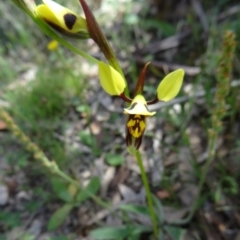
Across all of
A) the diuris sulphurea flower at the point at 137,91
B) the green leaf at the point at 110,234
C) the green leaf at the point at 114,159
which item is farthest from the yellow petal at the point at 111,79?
the green leaf at the point at 114,159

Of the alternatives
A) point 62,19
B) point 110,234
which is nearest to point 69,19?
point 62,19

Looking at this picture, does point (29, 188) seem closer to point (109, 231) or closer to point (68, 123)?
point (68, 123)

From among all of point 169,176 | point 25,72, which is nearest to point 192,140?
point 169,176

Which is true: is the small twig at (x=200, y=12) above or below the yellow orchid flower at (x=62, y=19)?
above

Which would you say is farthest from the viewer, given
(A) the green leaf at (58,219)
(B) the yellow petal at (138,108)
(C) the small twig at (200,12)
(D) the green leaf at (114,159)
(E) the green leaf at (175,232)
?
(C) the small twig at (200,12)

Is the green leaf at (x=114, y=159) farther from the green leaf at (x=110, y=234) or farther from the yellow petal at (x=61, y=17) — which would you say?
the yellow petal at (x=61, y=17)

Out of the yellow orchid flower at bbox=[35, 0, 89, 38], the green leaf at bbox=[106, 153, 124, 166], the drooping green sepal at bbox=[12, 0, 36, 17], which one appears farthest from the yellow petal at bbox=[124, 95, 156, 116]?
the green leaf at bbox=[106, 153, 124, 166]

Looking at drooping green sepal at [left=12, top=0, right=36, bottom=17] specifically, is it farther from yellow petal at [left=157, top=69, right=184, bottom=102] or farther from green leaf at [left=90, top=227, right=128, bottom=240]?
green leaf at [left=90, top=227, right=128, bottom=240]
